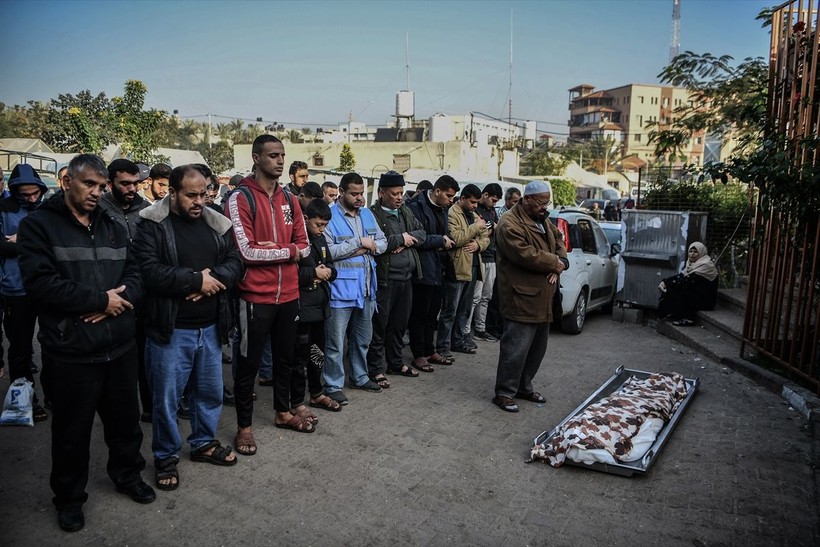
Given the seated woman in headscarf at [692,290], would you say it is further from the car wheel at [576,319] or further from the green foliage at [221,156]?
the green foliage at [221,156]

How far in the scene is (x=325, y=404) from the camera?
211 inches

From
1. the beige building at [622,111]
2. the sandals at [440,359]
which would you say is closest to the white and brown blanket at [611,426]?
the sandals at [440,359]

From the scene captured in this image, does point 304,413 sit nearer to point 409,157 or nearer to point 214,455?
point 214,455

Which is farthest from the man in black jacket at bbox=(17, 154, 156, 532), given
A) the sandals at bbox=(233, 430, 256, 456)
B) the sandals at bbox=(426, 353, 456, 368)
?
the sandals at bbox=(426, 353, 456, 368)

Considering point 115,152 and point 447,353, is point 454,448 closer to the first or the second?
point 447,353

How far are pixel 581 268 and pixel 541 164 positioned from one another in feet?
154

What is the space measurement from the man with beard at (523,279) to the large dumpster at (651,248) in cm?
484

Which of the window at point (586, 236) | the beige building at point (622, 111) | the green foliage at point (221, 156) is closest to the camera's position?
the window at point (586, 236)

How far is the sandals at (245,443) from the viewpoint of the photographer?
14.4ft

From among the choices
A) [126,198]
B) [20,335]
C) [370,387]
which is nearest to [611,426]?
[370,387]

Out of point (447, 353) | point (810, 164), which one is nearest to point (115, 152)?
point (447, 353)

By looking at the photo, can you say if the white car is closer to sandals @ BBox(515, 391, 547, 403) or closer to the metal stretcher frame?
the metal stretcher frame

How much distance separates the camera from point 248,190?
14.1 feet

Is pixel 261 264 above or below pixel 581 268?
above
